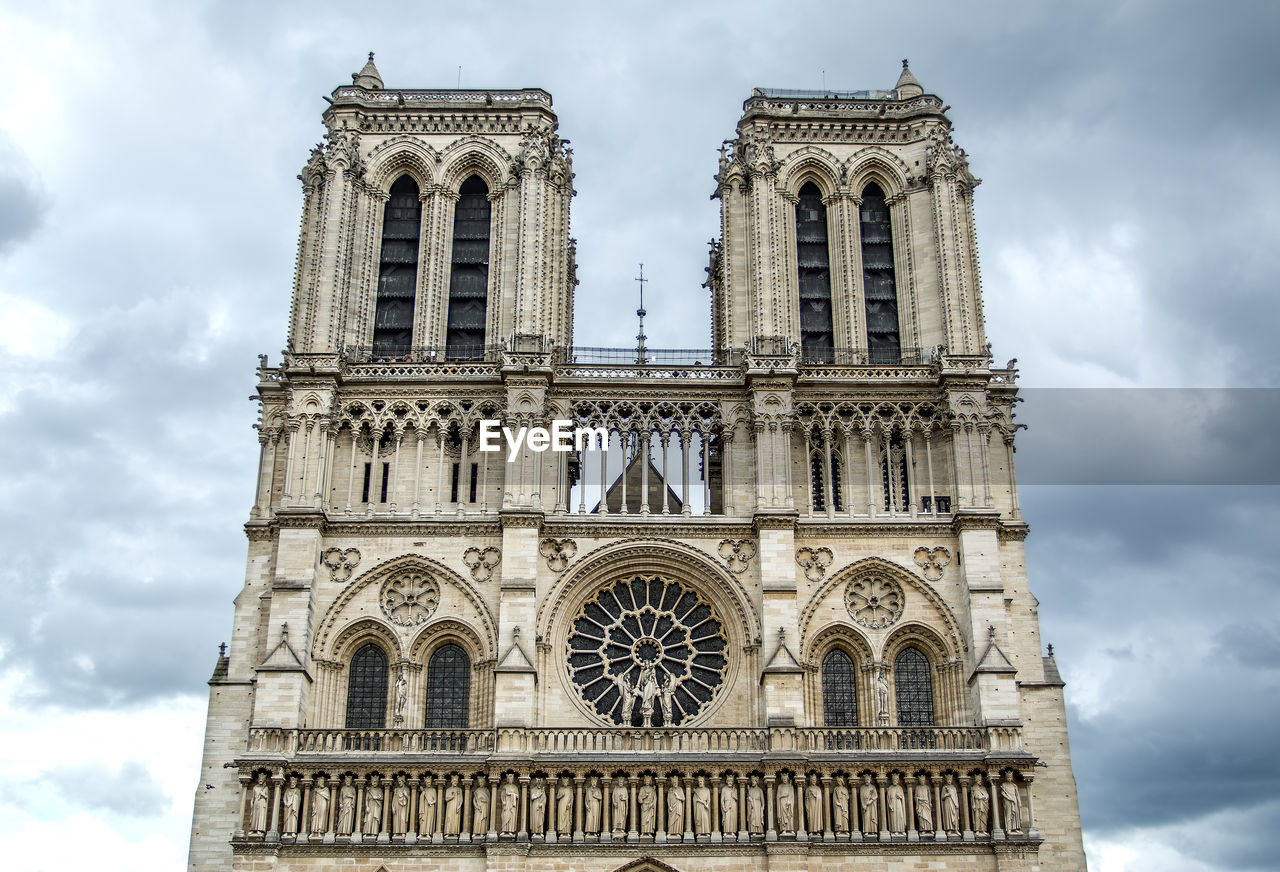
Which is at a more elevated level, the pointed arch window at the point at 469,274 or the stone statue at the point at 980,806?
the pointed arch window at the point at 469,274

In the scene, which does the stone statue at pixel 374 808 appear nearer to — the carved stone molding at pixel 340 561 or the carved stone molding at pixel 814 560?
the carved stone molding at pixel 340 561

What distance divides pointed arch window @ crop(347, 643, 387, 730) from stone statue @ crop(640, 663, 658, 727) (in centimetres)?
696

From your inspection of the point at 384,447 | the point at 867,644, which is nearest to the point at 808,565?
the point at 867,644

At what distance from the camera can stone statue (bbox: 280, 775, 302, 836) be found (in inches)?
1367

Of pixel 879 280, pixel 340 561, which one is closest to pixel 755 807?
pixel 340 561

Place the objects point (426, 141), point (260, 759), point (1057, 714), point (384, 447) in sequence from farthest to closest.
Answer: point (426, 141)
point (384, 447)
point (1057, 714)
point (260, 759)

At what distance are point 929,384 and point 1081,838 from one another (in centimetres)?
1305

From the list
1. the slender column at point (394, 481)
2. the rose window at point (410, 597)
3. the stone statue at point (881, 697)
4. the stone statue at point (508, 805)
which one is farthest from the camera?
the slender column at point (394, 481)

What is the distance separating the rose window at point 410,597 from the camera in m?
38.5

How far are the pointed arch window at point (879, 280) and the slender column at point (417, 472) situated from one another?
13.8 metres

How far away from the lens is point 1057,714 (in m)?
37.5

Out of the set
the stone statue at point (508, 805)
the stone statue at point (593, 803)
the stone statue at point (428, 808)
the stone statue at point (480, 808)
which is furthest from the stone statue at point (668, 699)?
the stone statue at point (428, 808)

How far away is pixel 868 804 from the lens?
1385 inches

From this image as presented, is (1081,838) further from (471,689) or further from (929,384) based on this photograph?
(471,689)
